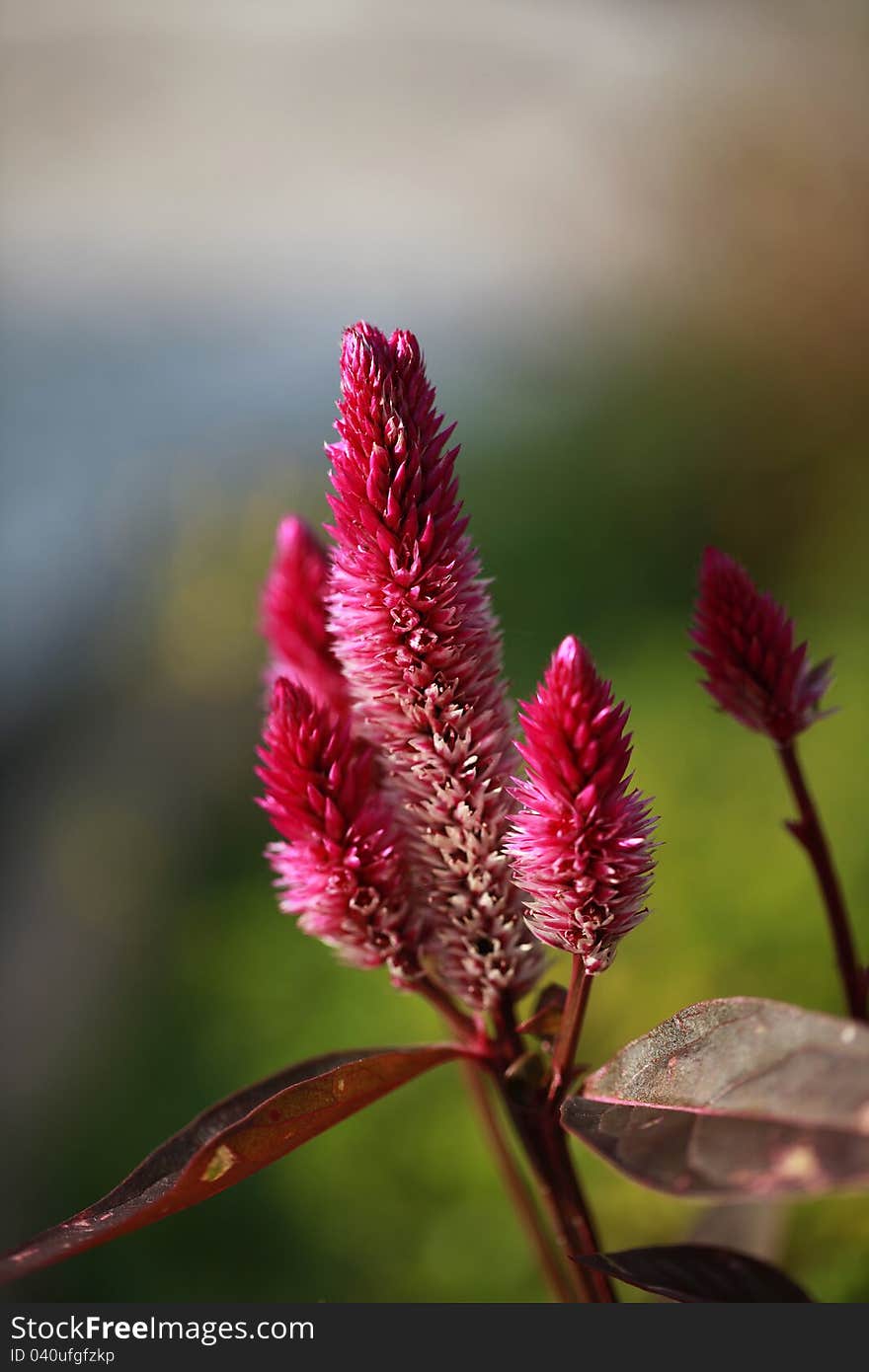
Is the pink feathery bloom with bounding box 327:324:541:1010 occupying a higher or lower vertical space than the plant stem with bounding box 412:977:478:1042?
higher

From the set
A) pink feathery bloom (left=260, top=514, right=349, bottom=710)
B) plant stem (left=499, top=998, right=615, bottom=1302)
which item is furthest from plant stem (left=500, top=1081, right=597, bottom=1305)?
pink feathery bloom (left=260, top=514, right=349, bottom=710)

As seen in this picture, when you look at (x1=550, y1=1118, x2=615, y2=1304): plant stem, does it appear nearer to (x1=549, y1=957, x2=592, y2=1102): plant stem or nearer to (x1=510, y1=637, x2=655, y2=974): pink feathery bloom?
(x1=549, y1=957, x2=592, y2=1102): plant stem

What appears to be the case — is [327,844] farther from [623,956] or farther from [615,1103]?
[623,956]

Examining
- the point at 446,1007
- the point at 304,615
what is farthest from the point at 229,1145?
the point at 304,615

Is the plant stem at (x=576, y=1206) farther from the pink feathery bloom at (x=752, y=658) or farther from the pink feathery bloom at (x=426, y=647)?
the pink feathery bloom at (x=752, y=658)

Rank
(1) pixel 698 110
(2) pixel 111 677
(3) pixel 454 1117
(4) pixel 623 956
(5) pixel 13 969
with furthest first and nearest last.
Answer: (1) pixel 698 110 → (2) pixel 111 677 → (5) pixel 13 969 → (4) pixel 623 956 → (3) pixel 454 1117

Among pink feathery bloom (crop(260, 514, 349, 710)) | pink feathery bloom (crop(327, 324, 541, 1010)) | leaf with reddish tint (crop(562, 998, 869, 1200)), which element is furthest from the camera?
pink feathery bloom (crop(260, 514, 349, 710))

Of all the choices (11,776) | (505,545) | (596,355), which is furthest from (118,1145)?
(596,355)
